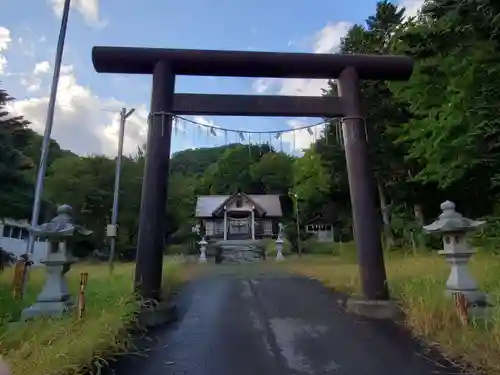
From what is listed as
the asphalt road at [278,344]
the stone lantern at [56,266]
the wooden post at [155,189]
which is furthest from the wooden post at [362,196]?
the stone lantern at [56,266]

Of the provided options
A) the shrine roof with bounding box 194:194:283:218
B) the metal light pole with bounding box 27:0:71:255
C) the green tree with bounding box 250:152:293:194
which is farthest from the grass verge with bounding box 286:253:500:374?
the green tree with bounding box 250:152:293:194

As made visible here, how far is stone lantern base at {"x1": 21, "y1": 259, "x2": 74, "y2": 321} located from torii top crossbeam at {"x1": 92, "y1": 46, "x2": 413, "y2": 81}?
343 centimetres

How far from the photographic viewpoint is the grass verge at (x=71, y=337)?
147 inches

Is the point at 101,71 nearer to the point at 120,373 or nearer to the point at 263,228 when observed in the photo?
the point at 120,373

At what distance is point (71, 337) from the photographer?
14.2 feet

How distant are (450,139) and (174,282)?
8.95 m

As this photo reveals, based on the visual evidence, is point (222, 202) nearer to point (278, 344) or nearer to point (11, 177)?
point (11, 177)

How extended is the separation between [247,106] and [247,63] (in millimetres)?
765

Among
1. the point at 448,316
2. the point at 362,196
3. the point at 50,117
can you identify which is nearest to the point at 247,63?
the point at 362,196

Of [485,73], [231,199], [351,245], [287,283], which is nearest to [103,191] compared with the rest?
[231,199]

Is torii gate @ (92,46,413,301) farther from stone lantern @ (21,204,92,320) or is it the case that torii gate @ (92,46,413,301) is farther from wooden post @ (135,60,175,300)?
stone lantern @ (21,204,92,320)

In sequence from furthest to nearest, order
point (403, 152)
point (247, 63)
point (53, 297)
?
point (403, 152) → point (247, 63) → point (53, 297)

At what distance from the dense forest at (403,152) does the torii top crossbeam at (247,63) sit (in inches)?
53.1

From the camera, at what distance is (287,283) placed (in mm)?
11211
